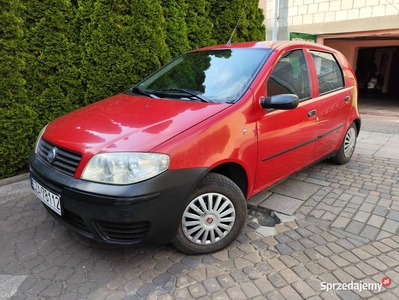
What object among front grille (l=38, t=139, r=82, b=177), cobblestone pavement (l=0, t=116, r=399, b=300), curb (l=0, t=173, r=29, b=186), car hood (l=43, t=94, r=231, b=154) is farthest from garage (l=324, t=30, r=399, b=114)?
front grille (l=38, t=139, r=82, b=177)

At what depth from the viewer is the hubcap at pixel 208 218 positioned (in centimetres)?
232

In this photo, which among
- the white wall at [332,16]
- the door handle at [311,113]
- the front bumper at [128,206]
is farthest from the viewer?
the white wall at [332,16]

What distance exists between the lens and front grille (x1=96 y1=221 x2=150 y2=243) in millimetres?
2059

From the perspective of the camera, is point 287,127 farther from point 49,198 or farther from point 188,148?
point 49,198

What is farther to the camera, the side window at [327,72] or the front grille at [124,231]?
the side window at [327,72]

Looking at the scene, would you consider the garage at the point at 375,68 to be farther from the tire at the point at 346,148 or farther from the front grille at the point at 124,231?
the front grille at the point at 124,231

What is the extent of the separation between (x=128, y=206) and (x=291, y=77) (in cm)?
218

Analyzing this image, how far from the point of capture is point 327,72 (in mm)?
3795

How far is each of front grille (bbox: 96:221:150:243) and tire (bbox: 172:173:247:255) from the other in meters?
0.32

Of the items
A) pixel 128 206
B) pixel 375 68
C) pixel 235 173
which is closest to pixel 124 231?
pixel 128 206

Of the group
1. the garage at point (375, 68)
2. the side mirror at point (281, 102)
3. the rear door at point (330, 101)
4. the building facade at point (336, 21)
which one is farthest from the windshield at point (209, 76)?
the garage at point (375, 68)

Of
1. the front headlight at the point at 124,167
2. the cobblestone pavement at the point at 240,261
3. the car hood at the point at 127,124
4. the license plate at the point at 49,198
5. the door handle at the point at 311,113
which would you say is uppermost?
the car hood at the point at 127,124

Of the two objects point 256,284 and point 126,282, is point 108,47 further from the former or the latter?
point 256,284

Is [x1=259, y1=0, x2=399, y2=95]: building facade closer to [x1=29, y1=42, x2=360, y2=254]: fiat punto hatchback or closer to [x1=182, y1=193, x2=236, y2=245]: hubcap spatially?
[x1=29, y1=42, x2=360, y2=254]: fiat punto hatchback
